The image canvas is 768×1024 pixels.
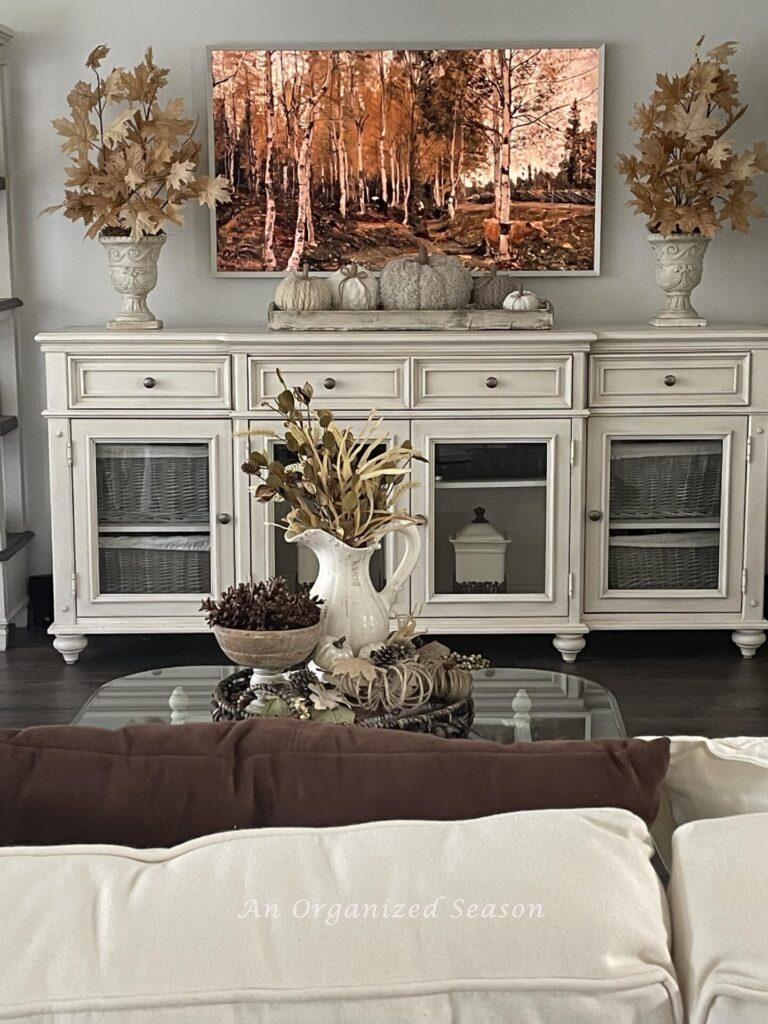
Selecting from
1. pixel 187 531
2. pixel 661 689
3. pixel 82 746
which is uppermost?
pixel 82 746

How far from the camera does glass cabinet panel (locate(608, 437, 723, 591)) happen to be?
4.05 meters

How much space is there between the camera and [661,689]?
3.85 metres

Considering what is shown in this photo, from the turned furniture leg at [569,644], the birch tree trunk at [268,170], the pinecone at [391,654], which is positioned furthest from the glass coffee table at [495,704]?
the birch tree trunk at [268,170]

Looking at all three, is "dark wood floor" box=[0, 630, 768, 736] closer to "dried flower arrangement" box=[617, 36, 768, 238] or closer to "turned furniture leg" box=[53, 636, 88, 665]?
"turned furniture leg" box=[53, 636, 88, 665]

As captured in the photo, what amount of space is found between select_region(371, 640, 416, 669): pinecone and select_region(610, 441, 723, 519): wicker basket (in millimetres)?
2033

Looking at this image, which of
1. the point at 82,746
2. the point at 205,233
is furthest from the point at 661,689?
the point at 82,746

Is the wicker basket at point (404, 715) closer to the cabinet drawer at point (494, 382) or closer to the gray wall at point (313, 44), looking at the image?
the cabinet drawer at point (494, 382)

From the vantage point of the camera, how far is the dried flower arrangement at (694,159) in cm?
398

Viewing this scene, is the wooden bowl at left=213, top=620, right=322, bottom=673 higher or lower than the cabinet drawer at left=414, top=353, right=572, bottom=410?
lower

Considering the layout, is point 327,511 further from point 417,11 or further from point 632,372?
point 417,11

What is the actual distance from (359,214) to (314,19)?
65cm

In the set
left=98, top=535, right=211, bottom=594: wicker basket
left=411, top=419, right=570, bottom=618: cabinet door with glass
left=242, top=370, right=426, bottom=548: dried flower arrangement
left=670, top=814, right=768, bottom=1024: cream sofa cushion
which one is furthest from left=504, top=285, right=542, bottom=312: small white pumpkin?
left=670, top=814, right=768, bottom=1024: cream sofa cushion

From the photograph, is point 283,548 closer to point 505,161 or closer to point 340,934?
point 505,161

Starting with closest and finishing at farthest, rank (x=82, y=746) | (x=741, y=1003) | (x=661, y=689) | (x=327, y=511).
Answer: (x=741, y=1003)
(x=82, y=746)
(x=327, y=511)
(x=661, y=689)
